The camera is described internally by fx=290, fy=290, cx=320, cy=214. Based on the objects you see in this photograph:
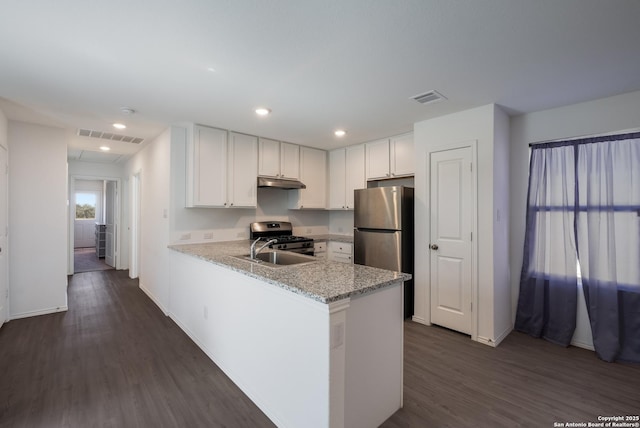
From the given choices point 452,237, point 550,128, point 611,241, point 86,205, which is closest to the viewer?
point 611,241

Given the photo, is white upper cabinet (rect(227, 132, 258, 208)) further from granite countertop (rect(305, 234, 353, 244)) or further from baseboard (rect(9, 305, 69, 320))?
baseboard (rect(9, 305, 69, 320))

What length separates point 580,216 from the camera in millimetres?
2854

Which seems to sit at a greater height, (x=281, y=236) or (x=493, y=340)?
(x=281, y=236)

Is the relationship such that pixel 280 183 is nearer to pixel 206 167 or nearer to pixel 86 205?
pixel 206 167

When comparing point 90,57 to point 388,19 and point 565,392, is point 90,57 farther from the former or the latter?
point 565,392

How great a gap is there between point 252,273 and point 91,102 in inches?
95.5

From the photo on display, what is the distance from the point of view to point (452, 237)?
320 centimetres

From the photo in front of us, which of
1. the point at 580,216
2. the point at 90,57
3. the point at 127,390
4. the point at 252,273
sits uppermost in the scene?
the point at 90,57

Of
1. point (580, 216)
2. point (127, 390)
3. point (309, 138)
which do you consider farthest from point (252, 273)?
point (580, 216)

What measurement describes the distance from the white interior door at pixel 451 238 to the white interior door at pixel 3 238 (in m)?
4.83

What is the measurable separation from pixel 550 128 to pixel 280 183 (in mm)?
3275

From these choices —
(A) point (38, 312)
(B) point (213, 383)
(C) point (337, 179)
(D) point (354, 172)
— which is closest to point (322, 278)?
(B) point (213, 383)

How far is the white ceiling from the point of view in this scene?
1.55 metres

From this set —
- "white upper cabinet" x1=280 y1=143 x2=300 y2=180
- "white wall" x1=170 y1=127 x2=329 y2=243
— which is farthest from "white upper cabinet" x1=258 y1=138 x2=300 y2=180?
"white wall" x1=170 y1=127 x2=329 y2=243
